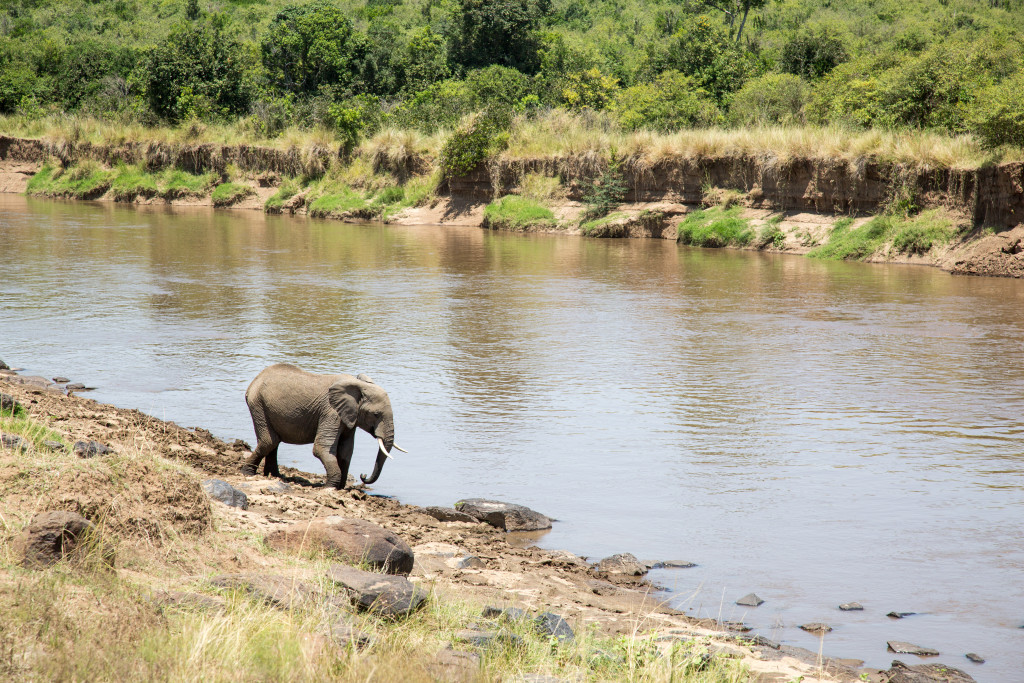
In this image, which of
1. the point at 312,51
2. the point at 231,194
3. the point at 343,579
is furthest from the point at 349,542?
the point at 312,51

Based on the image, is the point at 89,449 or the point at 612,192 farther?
the point at 612,192

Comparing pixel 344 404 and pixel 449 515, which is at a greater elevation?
pixel 344 404

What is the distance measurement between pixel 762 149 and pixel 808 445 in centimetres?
1907

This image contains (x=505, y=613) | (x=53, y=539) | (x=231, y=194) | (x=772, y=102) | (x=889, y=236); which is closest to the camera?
(x=53, y=539)

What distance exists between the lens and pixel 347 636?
4.09 metres

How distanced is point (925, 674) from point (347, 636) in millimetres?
2725

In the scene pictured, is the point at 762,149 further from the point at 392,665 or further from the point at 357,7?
the point at 357,7

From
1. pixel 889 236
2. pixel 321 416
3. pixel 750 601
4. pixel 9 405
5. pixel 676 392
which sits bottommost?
pixel 750 601

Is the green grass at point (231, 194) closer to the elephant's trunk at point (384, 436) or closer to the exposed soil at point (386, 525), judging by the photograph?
the exposed soil at point (386, 525)

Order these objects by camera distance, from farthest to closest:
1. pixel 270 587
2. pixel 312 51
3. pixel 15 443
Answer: pixel 312 51 → pixel 15 443 → pixel 270 587

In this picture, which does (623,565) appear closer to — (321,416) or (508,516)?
(508,516)

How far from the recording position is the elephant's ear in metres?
7.46

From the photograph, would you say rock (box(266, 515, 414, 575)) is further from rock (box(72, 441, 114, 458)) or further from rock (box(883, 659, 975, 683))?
rock (box(883, 659, 975, 683))

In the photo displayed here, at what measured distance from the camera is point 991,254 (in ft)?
66.4
